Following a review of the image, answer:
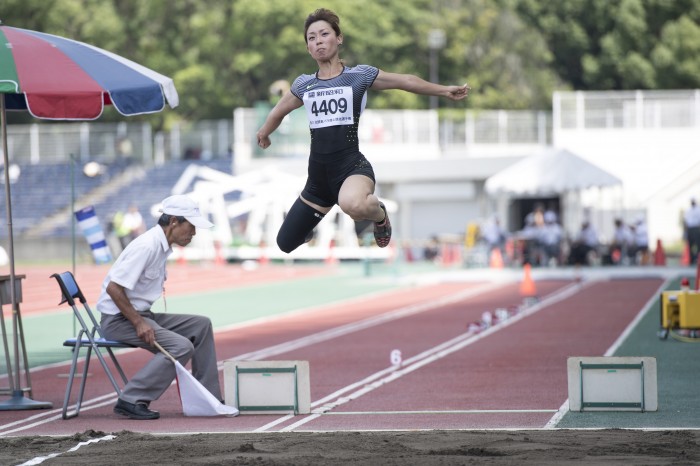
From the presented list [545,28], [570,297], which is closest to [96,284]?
[570,297]

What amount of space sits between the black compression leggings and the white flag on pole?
125 cm

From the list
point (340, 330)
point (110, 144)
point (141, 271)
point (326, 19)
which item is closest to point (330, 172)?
point (326, 19)

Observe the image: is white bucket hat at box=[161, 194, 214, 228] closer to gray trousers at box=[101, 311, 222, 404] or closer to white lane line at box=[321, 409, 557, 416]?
gray trousers at box=[101, 311, 222, 404]

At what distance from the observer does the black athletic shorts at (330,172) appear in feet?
29.5

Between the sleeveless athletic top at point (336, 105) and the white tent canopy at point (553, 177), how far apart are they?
23.3 meters

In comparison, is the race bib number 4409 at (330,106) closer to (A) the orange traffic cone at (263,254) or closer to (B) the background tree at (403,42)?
(A) the orange traffic cone at (263,254)

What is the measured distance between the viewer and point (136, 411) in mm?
9625

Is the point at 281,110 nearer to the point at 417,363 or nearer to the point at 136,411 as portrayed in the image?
the point at 136,411

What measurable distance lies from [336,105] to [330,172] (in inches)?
19.1

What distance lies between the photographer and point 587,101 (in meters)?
42.7

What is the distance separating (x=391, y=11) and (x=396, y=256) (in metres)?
24.5

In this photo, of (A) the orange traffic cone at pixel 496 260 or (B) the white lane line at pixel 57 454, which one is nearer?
(B) the white lane line at pixel 57 454

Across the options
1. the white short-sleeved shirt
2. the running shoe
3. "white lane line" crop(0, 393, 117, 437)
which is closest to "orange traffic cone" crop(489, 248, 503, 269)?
"white lane line" crop(0, 393, 117, 437)

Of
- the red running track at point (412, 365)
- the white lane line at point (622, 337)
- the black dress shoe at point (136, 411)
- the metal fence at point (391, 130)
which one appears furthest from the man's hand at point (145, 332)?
the metal fence at point (391, 130)
